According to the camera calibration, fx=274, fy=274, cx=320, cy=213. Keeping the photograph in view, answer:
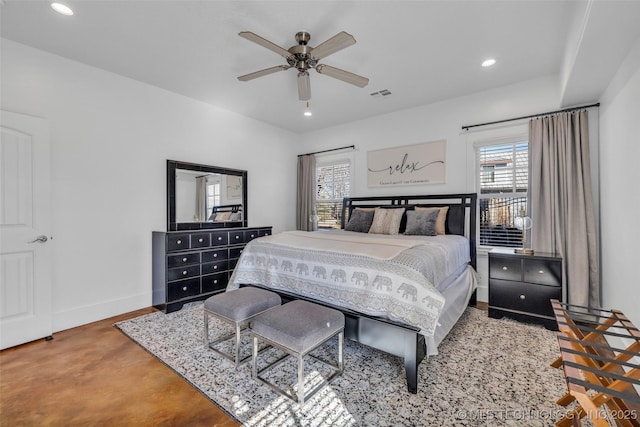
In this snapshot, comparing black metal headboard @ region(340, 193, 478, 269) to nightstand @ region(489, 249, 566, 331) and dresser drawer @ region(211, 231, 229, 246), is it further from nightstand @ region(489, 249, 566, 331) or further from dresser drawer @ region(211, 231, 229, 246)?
dresser drawer @ region(211, 231, 229, 246)

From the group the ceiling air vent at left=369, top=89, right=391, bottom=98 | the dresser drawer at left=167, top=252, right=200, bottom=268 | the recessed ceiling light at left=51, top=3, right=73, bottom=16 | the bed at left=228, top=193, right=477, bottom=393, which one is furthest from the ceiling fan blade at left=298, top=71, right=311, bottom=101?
the dresser drawer at left=167, top=252, right=200, bottom=268

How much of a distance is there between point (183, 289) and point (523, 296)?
12.9 ft

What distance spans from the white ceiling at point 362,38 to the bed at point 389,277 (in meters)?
1.65

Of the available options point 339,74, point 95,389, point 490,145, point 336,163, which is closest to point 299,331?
point 95,389

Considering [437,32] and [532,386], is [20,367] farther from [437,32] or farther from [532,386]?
[437,32]

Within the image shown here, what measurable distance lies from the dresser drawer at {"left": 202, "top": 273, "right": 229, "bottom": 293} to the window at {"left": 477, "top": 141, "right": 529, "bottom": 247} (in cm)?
372

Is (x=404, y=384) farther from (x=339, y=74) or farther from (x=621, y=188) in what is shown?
(x=339, y=74)

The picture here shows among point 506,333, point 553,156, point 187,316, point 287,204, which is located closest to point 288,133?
point 287,204

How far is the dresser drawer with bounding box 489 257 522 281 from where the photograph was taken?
296cm

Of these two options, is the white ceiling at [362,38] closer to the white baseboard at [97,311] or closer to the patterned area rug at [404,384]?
the patterned area rug at [404,384]

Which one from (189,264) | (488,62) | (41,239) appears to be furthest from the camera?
(189,264)

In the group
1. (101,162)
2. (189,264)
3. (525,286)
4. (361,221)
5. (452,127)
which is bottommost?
(525,286)

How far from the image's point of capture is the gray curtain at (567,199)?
293 cm

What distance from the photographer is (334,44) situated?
7.01 feet
